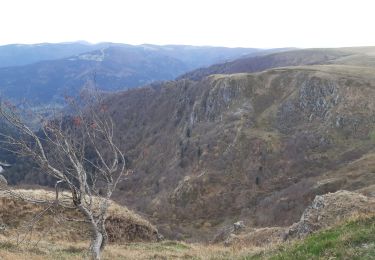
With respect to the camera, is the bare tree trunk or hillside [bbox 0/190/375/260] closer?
hillside [bbox 0/190/375/260]

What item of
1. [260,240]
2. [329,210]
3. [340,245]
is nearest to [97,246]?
[340,245]

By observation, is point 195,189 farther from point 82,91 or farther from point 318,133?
point 82,91

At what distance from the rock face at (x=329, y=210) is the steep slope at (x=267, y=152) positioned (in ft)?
159

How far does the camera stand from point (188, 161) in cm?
13212

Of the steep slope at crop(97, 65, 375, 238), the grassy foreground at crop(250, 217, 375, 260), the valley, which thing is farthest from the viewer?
the steep slope at crop(97, 65, 375, 238)

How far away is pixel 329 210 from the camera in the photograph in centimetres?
2019

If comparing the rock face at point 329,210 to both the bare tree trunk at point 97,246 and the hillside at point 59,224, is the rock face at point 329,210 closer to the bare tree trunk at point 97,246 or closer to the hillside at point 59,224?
the bare tree trunk at point 97,246

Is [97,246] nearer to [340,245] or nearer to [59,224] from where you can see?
[340,245]

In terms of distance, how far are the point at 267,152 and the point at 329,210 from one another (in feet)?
282

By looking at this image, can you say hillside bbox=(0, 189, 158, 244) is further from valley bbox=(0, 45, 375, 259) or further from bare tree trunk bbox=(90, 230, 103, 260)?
valley bbox=(0, 45, 375, 259)

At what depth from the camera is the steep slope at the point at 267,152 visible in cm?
8569

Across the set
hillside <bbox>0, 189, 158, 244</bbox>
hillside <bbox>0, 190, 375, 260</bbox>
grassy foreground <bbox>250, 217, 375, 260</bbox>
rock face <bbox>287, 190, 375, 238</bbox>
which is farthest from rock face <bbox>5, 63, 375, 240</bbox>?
grassy foreground <bbox>250, 217, 375, 260</bbox>

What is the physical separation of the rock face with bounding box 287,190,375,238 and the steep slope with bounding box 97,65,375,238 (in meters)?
48.5

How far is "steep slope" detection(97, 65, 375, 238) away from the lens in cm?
8569
